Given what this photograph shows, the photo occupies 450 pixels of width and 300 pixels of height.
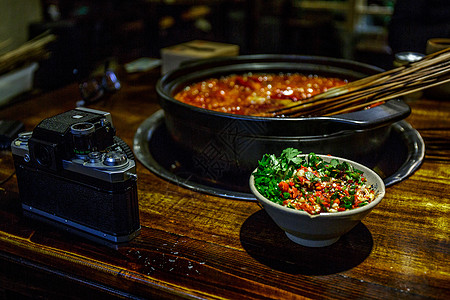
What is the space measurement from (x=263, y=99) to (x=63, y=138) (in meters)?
1.04

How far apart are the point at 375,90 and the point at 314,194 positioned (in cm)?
70

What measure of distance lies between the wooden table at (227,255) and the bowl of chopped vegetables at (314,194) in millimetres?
100

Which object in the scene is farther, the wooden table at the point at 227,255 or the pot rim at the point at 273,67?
the pot rim at the point at 273,67

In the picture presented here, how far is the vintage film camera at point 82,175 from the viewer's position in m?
1.16

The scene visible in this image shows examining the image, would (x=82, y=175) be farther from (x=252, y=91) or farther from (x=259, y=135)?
(x=252, y=91)

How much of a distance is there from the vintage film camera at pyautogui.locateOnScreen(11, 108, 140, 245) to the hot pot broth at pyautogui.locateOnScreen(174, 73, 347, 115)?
2.44 ft

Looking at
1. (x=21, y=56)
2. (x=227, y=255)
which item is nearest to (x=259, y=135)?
(x=227, y=255)

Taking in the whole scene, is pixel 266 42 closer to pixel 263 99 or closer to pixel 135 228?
pixel 263 99

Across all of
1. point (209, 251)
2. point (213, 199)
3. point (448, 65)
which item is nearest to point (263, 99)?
point (213, 199)

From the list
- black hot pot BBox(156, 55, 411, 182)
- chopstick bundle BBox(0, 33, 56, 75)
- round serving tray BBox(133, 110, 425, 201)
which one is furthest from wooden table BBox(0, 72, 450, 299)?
chopstick bundle BBox(0, 33, 56, 75)

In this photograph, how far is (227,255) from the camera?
4.07 feet

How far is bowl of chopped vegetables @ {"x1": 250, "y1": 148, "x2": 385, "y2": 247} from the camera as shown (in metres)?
1.10

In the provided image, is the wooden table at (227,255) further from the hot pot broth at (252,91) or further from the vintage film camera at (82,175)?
the hot pot broth at (252,91)

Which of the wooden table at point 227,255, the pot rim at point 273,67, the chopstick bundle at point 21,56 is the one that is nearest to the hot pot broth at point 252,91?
the pot rim at point 273,67
